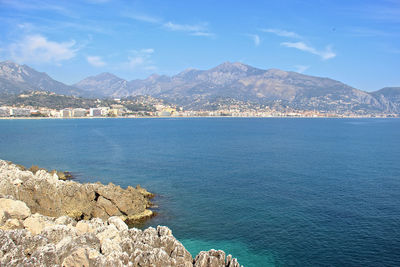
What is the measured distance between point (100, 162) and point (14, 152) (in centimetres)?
1836

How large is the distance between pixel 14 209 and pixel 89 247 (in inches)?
251

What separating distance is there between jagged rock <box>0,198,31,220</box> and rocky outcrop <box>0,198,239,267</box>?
181mm

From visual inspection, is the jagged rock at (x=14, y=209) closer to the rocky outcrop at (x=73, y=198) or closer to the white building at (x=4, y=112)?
the rocky outcrop at (x=73, y=198)

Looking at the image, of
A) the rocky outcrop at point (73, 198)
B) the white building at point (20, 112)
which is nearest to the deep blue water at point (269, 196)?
the rocky outcrop at point (73, 198)

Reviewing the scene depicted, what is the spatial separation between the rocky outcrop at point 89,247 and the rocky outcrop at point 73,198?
6.36 meters

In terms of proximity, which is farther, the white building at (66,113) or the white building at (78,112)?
the white building at (78,112)

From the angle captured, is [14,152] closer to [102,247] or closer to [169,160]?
[169,160]

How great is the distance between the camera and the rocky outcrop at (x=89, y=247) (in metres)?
11.4

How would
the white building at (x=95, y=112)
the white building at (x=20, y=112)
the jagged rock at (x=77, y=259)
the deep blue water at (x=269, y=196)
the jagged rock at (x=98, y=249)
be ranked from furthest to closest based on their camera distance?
1. the white building at (x=95, y=112)
2. the white building at (x=20, y=112)
3. the deep blue water at (x=269, y=196)
4. the jagged rock at (x=98, y=249)
5. the jagged rock at (x=77, y=259)

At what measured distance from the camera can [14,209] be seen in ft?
52.6

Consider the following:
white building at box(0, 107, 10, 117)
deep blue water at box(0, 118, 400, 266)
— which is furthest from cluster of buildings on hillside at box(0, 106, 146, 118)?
deep blue water at box(0, 118, 400, 266)

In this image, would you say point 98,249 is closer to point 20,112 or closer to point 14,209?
point 14,209

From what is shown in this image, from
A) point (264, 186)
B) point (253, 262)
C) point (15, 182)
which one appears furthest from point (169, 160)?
point (253, 262)

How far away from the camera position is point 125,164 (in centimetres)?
4362
